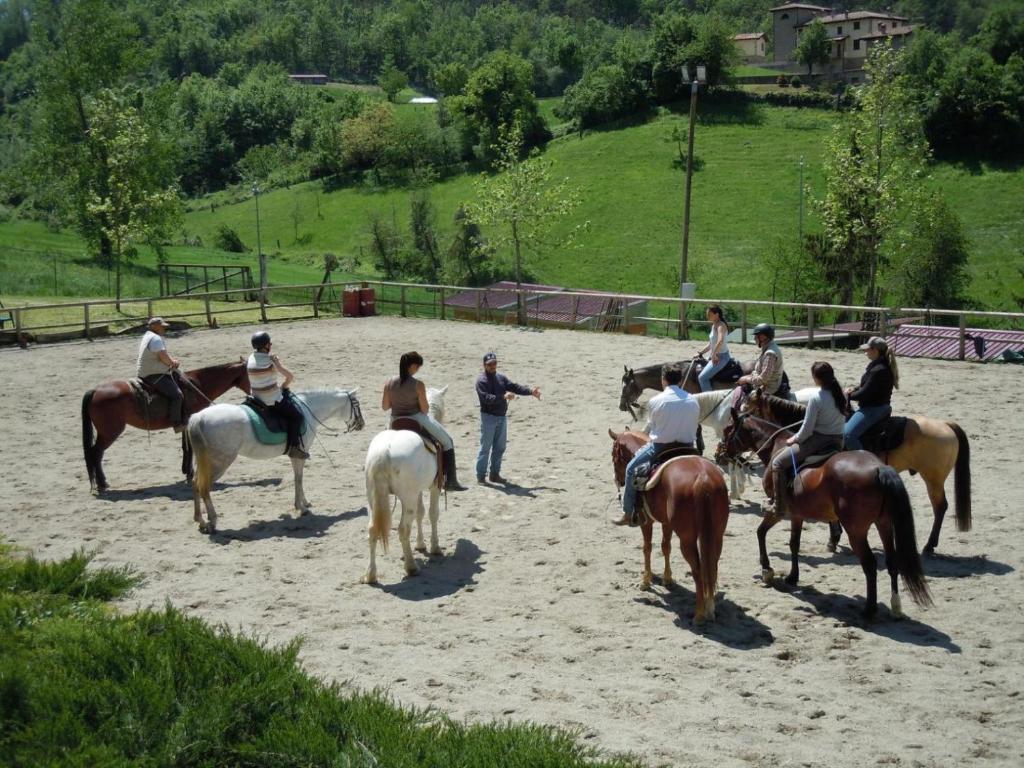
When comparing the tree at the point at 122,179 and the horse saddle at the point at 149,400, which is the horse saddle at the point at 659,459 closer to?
the horse saddle at the point at 149,400

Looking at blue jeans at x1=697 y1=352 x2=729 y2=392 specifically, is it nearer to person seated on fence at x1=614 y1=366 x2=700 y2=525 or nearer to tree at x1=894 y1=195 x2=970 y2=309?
person seated on fence at x1=614 y1=366 x2=700 y2=525

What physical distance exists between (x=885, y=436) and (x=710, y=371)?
163 inches

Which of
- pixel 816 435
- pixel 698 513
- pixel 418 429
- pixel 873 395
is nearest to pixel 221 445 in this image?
pixel 418 429

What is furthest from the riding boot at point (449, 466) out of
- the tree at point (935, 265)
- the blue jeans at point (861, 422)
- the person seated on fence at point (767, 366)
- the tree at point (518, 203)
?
the tree at point (935, 265)

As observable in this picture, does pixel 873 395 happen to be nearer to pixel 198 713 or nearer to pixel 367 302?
pixel 198 713

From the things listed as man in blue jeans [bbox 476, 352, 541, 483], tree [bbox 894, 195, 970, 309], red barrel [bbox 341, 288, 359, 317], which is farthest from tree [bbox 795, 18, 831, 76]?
man in blue jeans [bbox 476, 352, 541, 483]

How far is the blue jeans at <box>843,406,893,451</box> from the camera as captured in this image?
988 centimetres

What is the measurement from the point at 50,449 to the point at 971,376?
15.1 meters

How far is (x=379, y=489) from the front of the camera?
9469 mm

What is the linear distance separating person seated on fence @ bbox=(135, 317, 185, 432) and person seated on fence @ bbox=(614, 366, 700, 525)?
268 inches

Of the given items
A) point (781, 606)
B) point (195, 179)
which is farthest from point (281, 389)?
point (195, 179)

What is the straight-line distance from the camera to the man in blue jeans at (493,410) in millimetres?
12758

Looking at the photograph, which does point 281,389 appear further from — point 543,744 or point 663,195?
point 663,195

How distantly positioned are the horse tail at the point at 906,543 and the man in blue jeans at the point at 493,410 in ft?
17.9
